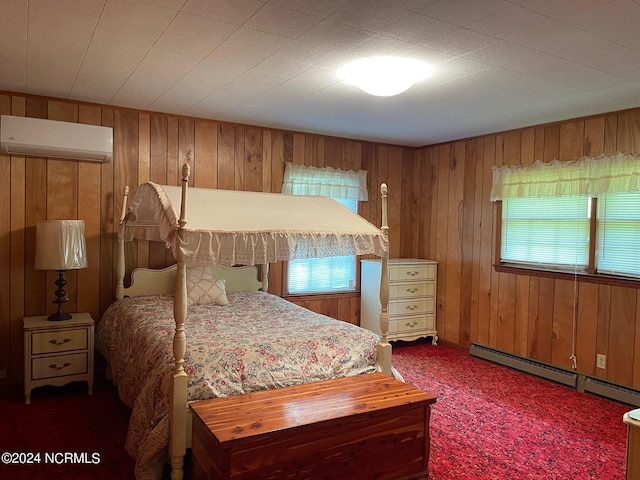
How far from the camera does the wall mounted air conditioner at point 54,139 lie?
3.61 meters

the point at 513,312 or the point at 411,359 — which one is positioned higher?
the point at 513,312

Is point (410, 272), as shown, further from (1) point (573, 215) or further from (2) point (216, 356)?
(2) point (216, 356)

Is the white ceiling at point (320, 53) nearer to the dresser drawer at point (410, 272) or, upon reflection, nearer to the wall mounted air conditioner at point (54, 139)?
the wall mounted air conditioner at point (54, 139)

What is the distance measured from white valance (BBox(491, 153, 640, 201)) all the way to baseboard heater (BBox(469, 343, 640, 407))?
1.60 m

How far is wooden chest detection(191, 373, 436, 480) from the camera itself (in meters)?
2.06

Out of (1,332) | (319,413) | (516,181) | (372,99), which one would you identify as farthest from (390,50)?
(1,332)

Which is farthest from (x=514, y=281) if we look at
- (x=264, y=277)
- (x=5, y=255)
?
(x=5, y=255)

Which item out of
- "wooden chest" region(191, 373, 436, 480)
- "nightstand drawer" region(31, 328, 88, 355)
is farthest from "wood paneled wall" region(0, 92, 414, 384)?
"wooden chest" region(191, 373, 436, 480)

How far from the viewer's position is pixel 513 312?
4.68m

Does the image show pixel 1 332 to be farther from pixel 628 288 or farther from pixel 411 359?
pixel 628 288

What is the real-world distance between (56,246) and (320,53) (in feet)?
8.11

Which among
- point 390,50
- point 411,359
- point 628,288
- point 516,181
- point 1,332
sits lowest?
point 411,359

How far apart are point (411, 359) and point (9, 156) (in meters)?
4.11

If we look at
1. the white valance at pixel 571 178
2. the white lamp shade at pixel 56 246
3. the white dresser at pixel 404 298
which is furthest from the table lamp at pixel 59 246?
the white valance at pixel 571 178
